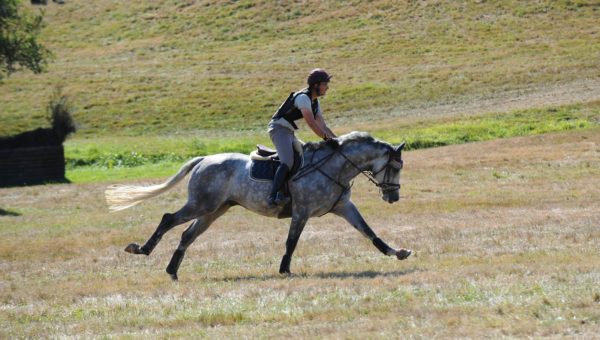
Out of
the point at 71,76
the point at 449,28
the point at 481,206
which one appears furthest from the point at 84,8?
the point at 481,206

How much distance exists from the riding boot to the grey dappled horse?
147mm

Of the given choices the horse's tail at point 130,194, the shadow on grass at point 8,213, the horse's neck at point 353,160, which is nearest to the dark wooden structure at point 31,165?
the shadow on grass at point 8,213

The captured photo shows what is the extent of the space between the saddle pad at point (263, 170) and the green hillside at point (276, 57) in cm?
3856

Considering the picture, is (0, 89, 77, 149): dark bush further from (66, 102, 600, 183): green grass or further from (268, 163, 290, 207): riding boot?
(268, 163, 290, 207): riding boot

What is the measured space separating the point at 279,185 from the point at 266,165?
0.50 m

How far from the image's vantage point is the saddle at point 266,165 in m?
15.6

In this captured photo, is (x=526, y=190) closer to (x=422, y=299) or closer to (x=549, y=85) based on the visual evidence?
(x=422, y=299)

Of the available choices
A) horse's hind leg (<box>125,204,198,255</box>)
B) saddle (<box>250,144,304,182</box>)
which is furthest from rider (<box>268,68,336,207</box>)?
horse's hind leg (<box>125,204,198,255</box>)

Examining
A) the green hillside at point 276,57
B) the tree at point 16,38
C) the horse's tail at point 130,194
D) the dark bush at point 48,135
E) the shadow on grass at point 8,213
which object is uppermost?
the horse's tail at point 130,194

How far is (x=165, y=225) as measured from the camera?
16.3 meters

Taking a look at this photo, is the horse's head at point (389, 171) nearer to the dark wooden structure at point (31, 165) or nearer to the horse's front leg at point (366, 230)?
the horse's front leg at point (366, 230)

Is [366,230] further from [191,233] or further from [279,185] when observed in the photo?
[191,233]

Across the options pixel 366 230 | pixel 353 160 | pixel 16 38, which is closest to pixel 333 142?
pixel 353 160

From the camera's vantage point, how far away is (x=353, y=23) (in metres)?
79.2
